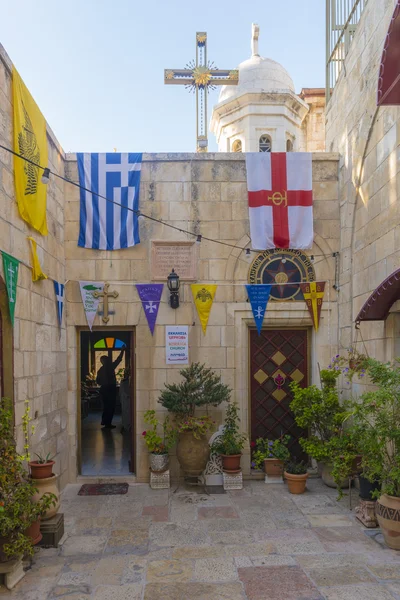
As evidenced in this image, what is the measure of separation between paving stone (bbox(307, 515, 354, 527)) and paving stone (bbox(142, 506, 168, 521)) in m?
1.82

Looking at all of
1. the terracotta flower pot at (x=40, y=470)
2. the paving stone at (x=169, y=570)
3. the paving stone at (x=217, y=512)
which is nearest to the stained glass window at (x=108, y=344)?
the paving stone at (x=217, y=512)

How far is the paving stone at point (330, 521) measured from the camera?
6086 millimetres

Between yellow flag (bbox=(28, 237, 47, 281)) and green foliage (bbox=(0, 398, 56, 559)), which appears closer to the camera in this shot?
green foliage (bbox=(0, 398, 56, 559))

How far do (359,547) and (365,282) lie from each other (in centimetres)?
345

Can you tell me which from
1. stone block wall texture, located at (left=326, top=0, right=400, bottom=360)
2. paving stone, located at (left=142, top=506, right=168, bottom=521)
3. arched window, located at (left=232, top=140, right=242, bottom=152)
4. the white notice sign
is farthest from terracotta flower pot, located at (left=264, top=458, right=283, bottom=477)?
arched window, located at (left=232, top=140, right=242, bottom=152)

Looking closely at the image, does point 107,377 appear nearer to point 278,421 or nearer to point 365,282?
point 278,421

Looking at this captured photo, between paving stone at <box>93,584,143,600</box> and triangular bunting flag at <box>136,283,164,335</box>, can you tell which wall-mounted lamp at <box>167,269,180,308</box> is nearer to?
triangular bunting flag at <box>136,283,164,335</box>

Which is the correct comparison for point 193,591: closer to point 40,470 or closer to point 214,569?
point 214,569

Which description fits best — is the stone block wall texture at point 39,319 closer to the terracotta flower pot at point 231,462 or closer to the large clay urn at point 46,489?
the large clay urn at point 46,489

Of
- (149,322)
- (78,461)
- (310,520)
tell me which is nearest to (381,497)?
(310,520)

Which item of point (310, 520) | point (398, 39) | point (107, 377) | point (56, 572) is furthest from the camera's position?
point (107, 377)

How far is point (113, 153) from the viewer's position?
26.7 ft

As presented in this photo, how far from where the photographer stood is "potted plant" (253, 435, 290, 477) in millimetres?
7777

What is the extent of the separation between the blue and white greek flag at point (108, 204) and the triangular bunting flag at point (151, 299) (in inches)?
29.1
